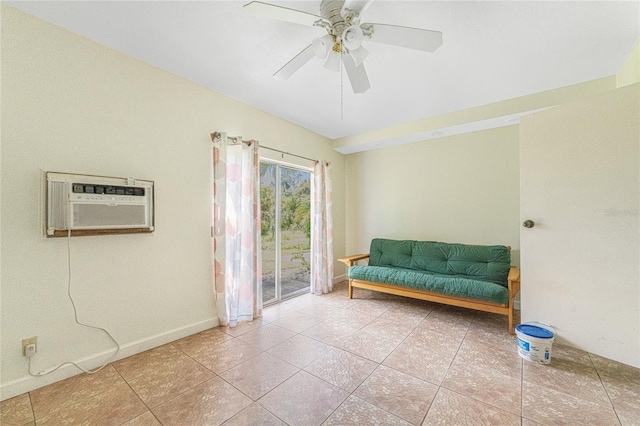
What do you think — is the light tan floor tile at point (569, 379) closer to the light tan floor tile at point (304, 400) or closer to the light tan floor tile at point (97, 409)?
the light tan floor tile at point (304, 400)

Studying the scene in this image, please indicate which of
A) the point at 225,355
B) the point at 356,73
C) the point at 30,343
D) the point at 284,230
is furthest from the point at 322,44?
the point at 30,343

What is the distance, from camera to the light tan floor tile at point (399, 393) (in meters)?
1.45

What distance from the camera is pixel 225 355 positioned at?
206 cm

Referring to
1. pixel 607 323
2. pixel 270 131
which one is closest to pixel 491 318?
pixel 607 323

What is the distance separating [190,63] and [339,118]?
6.06 ft

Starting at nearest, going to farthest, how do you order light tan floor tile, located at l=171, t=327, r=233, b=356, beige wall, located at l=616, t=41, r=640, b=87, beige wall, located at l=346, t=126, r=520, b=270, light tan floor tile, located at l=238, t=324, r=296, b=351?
beige wall, located at l=616, t=41, r=640, b=87
light tan floor tile, located at l=171, t=327, r=233, b=356
light tan floor tile, located at l=238, t=324, r=296, b=351
beige wall, located at l=346, t=126, r=520, b=270

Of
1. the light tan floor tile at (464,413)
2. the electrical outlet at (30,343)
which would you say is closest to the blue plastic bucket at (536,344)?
the light tan floor tile at (464,413)

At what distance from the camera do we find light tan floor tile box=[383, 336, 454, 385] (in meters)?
1.79

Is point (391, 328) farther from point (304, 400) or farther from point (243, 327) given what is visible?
point (243, 327)

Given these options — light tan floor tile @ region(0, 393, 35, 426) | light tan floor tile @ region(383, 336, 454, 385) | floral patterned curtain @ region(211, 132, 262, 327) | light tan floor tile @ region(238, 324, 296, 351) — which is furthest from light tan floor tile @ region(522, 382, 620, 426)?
light tan floor tile @ region(0, 393, 35, 426)

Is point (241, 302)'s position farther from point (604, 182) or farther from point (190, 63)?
point (604, 182)

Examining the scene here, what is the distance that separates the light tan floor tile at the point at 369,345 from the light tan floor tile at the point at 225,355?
0.80 m

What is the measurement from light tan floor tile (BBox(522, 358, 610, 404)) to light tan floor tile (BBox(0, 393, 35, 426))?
10.2 feet

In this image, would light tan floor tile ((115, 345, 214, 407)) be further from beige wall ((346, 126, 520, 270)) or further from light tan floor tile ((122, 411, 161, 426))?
beige wall ((346, 126, 520, 270))
